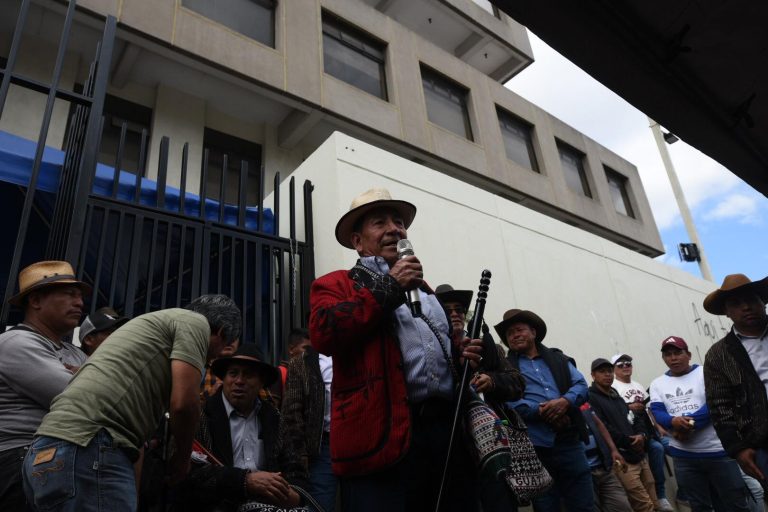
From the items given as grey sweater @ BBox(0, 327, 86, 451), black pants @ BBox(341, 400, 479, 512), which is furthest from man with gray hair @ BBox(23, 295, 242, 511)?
black pants @ BBox(341, 400, 479, 512)

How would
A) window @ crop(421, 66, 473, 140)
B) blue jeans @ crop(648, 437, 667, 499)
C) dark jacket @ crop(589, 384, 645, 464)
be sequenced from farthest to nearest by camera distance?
window @ crop(421, 66, 473, 140) → blue jeans @ crop(648, 437, 667, 499) → dark jacket @ crop(589, 384, 645, 464)

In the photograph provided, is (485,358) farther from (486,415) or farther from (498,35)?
(498,35)

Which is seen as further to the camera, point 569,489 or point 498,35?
point 498,35

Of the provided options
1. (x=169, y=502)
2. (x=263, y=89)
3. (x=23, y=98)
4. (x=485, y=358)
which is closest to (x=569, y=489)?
(x=485, y=358)

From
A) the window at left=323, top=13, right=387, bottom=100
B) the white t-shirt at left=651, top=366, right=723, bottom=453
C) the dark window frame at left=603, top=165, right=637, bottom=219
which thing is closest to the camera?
the white t-shirt at left=651, top=366, right=723, bottom=453

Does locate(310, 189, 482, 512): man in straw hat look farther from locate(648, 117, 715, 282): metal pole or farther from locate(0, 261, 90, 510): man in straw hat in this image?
locate(648, 117, 715, 282): metal pole

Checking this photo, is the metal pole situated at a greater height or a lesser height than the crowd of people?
greater

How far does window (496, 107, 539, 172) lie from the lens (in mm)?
14250

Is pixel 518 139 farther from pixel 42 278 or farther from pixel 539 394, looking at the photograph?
pixel 42 278

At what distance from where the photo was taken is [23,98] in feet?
26.8

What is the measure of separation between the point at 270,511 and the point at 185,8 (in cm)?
896

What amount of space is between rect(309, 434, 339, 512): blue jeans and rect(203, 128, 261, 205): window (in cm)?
712

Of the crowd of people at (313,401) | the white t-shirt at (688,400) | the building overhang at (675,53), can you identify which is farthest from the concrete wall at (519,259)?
the building overhang at (675,53)

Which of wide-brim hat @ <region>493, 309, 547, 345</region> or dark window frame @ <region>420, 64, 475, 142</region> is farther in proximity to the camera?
dark window frame @ <region>420, 64, 475, 142</region>
